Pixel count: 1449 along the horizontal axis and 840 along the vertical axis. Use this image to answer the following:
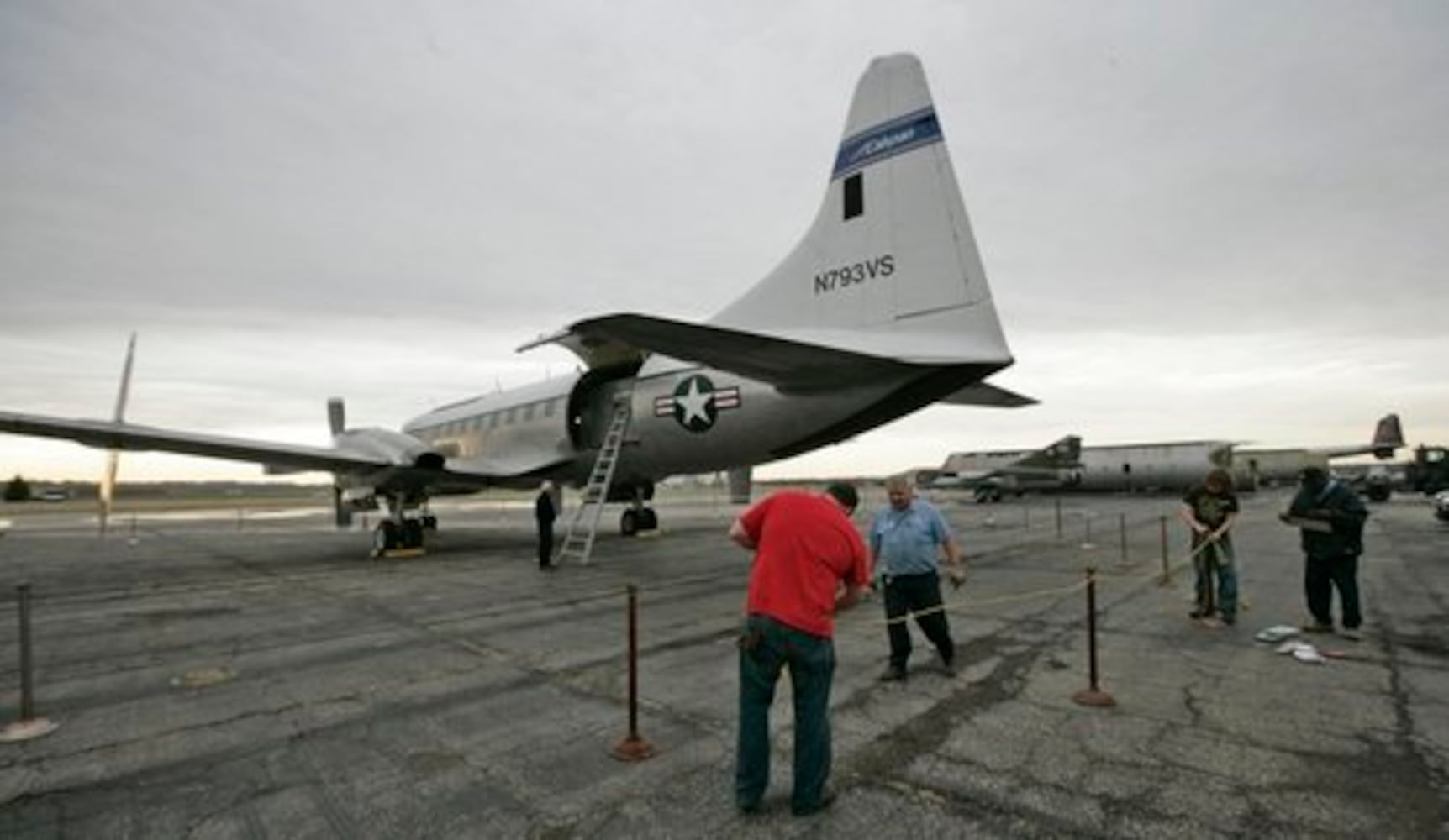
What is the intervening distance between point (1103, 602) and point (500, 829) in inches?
372

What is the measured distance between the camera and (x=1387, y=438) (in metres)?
51.8

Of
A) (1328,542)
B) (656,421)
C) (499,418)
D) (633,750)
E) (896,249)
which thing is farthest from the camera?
(499,418)

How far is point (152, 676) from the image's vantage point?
7.38 metres

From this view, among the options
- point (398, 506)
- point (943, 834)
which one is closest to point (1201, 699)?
point (943, 834)

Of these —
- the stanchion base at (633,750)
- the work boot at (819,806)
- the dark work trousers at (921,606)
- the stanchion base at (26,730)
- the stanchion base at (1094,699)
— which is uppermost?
the dark work trousers at (921,606)

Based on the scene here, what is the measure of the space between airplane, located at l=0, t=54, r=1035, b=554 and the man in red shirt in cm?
436

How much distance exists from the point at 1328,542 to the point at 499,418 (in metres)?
16.2

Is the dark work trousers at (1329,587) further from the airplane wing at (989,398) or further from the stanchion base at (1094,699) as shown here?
the airplane wing at (989,398)

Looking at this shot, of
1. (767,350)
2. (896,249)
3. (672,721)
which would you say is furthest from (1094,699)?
(896,249)

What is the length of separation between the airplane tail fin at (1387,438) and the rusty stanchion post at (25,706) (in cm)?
6345

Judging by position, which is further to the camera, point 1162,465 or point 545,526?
point 1162,465

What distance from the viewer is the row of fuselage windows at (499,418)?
1773 centimetres

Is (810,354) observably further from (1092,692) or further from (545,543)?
(545,543)

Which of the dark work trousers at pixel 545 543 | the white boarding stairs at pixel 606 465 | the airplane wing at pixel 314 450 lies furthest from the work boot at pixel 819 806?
the airplane wing at pixel 314 450
